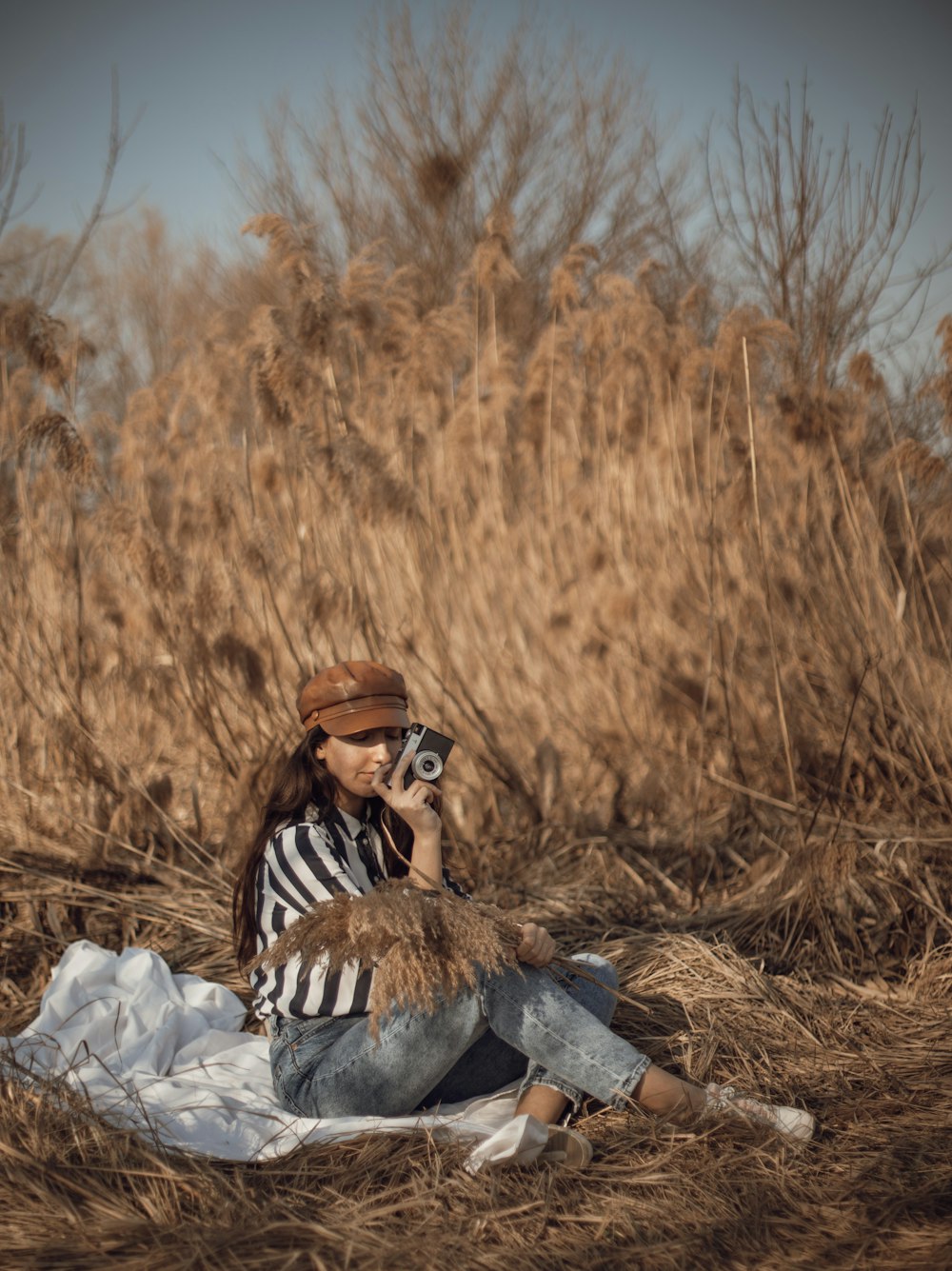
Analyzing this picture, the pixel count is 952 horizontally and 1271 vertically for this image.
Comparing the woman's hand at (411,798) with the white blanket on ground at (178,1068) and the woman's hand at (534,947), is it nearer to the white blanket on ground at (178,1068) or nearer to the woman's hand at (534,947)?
the woman's hand at (534,947)

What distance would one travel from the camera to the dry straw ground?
178 cm

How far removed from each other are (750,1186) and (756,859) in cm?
157

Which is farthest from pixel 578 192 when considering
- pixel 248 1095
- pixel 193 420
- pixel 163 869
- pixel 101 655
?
pixel 248 1095

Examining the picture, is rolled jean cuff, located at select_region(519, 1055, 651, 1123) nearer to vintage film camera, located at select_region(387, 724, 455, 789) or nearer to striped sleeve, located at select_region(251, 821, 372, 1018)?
striped sleeve, located at select_region(251, 821, 372, 1018)

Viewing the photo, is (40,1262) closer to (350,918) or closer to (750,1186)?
(350,918)

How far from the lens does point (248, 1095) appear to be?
2.19m

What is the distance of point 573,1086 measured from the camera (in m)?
2.02

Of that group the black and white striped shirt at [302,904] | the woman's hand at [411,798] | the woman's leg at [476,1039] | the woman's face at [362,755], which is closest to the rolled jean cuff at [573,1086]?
the woman's leg at [476,1039]

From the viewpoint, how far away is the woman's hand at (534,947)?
193 cm

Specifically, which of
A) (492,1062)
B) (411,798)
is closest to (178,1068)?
(492,1062)

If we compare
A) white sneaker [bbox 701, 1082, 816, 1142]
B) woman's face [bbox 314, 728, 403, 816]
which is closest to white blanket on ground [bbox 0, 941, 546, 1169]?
white sneaker [bbox 701, 1082, 816, 1142]

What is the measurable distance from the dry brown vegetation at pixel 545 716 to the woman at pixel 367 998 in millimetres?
102

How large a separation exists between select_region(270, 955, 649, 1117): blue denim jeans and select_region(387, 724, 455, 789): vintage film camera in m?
0.35

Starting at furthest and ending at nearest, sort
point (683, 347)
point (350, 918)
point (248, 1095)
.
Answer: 1. point (683, 347)
2. point (248, 1095)
3. point (350, 918)
